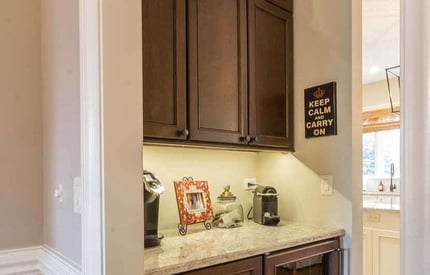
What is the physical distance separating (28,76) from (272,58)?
147 cm

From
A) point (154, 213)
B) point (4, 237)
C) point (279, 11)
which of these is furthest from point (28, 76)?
point (279, 11)

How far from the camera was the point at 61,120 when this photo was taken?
1.45 meters

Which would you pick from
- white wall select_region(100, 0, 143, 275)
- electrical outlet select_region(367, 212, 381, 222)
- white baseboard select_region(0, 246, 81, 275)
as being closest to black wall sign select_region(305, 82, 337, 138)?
white wall select_region(100, 0, 143, 275)

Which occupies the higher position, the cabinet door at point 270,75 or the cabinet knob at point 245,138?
the cabinet door at point 270,75

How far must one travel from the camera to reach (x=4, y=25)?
63.3 inches

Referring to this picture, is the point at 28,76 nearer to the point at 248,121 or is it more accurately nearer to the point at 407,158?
the point at 248,121

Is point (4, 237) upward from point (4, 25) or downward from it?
downward

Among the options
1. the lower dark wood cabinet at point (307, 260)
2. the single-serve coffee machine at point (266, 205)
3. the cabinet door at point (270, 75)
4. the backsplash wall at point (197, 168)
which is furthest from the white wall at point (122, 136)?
the single-serve coffee machine at point (266, 205)

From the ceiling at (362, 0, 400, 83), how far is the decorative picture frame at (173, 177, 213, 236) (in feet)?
6.41

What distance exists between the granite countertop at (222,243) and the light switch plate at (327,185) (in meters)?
0.22

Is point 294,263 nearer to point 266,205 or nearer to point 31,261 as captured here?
Answer: point 266,205

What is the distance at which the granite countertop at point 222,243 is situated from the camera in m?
1.39

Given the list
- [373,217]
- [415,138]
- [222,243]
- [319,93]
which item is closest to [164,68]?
[222,243]

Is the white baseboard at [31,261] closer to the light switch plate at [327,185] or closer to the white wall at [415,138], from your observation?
the white wall at [415,138]
